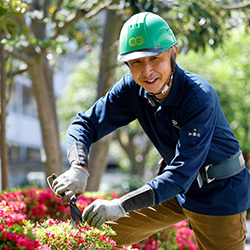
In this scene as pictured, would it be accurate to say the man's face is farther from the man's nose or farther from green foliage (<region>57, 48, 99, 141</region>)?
green foliage (<region>57, 48, 99, 141</region>)

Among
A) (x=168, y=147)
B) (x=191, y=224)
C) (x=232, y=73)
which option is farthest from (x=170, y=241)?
(x=232, y=73)

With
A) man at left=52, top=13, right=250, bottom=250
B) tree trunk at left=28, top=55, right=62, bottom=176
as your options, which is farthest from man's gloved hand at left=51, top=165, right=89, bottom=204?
tree trunk at left=28, top=55, right=62, bottom=176

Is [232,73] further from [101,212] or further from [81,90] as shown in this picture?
[101,212]

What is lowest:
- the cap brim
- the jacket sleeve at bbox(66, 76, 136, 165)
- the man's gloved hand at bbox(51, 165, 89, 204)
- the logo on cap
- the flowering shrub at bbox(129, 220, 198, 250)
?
the flowering shrub at bbox(129, 220, 198, 250)

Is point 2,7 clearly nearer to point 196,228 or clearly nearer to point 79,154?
point 79,154

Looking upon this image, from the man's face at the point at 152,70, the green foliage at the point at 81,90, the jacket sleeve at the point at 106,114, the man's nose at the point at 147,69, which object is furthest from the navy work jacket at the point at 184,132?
the green foliage at the point at 81,90

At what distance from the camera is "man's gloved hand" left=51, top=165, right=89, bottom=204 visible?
2.78 meters

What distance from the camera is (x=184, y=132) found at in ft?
9.09

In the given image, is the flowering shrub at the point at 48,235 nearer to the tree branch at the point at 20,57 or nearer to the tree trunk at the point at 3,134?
the tree trunk at the point at 3,134

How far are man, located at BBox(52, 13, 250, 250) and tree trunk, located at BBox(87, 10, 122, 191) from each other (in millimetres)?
3907

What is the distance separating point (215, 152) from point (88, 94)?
18657 mm

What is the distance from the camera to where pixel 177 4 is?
20.8ft

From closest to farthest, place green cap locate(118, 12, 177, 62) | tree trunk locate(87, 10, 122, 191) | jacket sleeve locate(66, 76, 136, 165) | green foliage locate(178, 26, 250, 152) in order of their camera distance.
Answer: green cap locate(118, 12, 177, 62) < jacket sleeve locate(66, 76, 136, 165) < tree trunk locate(87, 10, 122, 191) < green foliage locate(178, 26, 250, 152)

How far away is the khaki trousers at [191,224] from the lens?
3150mm
